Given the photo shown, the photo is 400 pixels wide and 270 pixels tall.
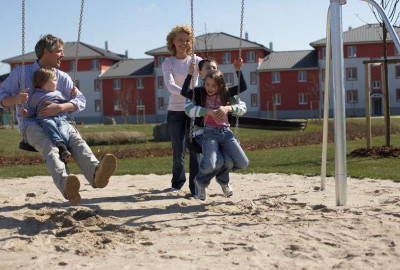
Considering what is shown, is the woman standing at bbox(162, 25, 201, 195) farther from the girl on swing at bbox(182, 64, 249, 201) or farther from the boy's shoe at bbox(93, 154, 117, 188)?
the boy's shoe at bbox(93, 154, 117, 188)

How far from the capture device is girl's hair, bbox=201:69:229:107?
5.70 m

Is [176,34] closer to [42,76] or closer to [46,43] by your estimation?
[46,43]

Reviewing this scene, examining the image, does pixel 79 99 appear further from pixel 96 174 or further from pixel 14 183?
pixel 14 183

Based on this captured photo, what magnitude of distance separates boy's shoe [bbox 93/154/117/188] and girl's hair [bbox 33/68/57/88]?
1.05 m

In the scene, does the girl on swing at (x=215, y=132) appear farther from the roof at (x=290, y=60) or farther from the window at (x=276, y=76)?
the window at (x=276, y=76)

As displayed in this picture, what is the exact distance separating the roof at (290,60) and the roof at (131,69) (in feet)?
42.5

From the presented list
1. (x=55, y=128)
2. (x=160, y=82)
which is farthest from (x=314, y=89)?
(x=55, y=128)

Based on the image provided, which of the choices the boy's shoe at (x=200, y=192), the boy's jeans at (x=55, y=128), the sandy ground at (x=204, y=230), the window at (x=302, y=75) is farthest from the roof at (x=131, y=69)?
the boy's jeans at (x=55, y=128)

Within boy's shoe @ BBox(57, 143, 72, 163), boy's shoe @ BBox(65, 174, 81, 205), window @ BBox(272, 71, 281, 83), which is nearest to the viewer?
boy's shoe @ BBox(65, 174, 81, 205)

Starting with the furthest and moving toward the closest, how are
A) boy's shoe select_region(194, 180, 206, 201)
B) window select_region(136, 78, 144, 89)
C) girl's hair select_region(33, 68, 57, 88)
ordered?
1. window select_region(136, 78, 144, 89)
2. boy's shoe select_region(194, 180, 206, 201)
3. girl's hair select_region(33, 68, 57, 88)

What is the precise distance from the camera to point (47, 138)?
17.5ft

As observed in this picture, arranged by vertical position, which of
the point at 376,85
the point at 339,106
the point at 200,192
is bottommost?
the point at 200,192

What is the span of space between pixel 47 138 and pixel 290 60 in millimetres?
54980

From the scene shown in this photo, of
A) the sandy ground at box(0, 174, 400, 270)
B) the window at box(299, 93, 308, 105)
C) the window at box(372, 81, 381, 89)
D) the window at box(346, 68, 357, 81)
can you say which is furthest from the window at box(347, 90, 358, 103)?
the sandy ground at box(0, 174, 400, 270)
